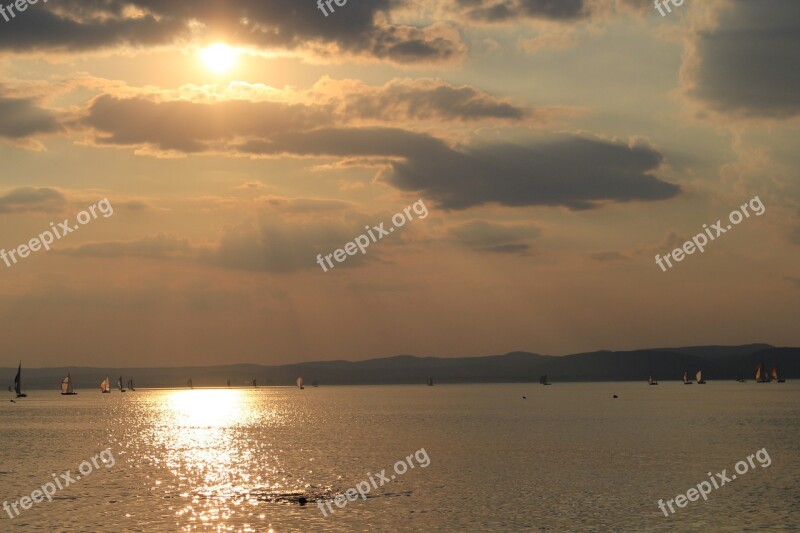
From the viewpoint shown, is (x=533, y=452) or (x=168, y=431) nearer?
(x=533, y=452)

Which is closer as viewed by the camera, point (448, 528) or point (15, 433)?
point (448, 528)

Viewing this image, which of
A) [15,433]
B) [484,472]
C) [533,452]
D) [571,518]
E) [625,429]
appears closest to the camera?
[571,518]

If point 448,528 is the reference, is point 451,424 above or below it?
above

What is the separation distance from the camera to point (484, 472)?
272 feet

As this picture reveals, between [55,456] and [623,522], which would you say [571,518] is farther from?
[55,456]

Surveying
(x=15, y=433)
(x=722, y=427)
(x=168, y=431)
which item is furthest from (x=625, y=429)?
(x=15, y=433)

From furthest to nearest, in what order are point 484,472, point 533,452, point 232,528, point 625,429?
1. point 625,429
2. point 533,452
3. point 484,472
4. point 232,528

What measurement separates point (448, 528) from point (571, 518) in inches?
315

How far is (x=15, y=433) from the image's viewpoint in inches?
5915

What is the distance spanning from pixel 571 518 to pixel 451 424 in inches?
4007

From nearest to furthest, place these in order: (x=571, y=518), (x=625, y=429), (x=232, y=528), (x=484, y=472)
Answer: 1. (x=232, y=528)
2. (x=571, y=518)
3. (x=484, y=472)
4. (x=625, y=429)

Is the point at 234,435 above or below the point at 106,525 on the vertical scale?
above

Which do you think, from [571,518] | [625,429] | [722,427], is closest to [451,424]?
[625,429]

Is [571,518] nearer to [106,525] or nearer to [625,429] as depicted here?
[106,525]
